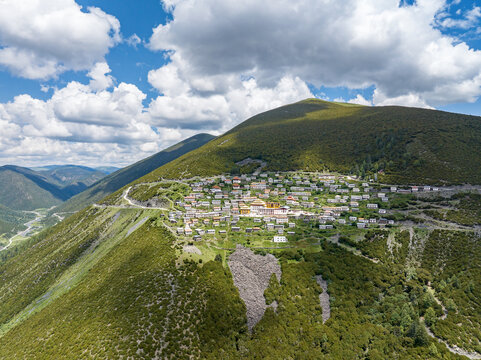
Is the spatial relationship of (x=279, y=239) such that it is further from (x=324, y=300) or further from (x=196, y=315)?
(x=196, y=315)

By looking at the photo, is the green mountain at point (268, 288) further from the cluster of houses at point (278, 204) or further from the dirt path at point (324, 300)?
the cluster of houses at point (278, 204)

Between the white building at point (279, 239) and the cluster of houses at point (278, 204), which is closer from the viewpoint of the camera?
the white building at point (279, 239)

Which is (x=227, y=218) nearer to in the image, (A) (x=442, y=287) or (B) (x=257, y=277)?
(B) (x=257, y=277)

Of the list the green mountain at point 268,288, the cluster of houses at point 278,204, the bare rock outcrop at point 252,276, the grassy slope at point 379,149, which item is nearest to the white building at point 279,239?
the cluster of houses at point 278,204

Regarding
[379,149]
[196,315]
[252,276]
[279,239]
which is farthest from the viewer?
[379,149]

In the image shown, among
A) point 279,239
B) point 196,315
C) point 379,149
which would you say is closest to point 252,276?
point 279,239

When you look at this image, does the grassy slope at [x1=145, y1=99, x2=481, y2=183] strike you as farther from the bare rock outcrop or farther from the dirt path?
the bare rock outcrop
